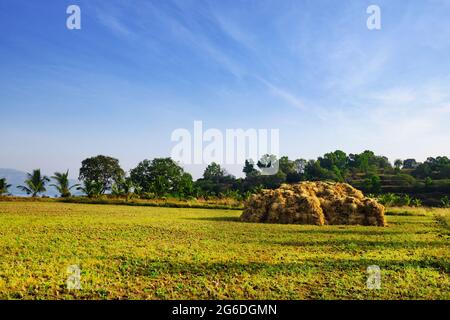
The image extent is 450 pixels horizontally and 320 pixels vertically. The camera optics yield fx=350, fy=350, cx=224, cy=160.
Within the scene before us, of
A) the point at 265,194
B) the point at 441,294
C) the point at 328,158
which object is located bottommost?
the point at 441,294

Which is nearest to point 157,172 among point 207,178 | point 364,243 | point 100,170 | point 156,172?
Answer: point 156,172

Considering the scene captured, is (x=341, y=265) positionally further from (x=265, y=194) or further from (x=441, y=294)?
(x=265, y=194)

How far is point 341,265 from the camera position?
13117 millimetres

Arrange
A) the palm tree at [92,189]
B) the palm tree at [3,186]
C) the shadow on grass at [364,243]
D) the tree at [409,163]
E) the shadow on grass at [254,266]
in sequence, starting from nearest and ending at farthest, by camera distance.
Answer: the shadow on grass at [254,266] < the shadow on grass at [364,243] < the palm tree at [3,186] < the palm tree at [92,189] < the tree at [409,163]

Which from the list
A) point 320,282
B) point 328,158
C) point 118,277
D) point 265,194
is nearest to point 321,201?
point 265,194

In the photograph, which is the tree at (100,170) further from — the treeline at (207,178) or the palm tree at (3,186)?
A: the palm tree at (3,186)

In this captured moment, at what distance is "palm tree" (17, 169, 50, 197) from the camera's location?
5625 cm

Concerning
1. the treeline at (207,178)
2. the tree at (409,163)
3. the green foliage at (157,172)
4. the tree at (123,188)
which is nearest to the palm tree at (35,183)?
the treeline at (207,178)

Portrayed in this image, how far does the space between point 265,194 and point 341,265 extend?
21.0m

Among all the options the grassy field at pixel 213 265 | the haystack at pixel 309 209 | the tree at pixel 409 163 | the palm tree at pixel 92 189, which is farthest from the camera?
the tree at pixel 409 163

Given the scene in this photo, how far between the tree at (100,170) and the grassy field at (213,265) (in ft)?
262

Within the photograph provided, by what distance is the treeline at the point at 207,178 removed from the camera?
58469 mm

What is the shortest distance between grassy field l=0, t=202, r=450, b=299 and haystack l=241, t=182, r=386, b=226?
9699mm

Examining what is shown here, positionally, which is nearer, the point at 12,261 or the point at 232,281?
the point at 232,281
